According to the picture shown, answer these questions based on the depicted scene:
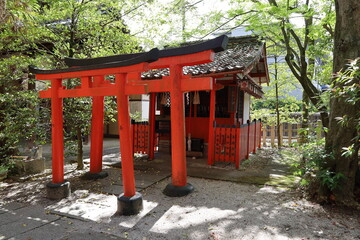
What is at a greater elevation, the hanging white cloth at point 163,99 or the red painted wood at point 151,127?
the hanging white cloth at point 163,99

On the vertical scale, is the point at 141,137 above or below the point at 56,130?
below

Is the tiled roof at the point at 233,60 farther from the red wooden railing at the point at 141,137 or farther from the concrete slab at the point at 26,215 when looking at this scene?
the concrete slab at the point at 26,215

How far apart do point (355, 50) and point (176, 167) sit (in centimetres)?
424

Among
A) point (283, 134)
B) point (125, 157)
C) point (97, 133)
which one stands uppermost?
point (97, 133)

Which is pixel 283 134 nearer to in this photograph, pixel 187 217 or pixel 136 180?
pixel 136 180

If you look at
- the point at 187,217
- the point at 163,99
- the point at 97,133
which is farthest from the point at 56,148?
the point at 163,99

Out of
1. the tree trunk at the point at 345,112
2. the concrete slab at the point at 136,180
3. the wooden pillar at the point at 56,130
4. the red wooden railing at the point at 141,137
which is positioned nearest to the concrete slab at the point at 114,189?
the concrete slab at the point at 136,180

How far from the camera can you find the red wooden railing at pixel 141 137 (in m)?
9.17

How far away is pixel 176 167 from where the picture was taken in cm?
536

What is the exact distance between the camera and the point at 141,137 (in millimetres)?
9250

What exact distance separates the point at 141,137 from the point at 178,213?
5.12 m

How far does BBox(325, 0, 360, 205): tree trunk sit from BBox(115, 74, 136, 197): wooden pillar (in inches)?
155

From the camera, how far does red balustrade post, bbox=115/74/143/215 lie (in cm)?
440

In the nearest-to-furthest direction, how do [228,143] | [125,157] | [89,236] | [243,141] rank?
[89,236]
[125,157]
[228,143]
[243,141]
